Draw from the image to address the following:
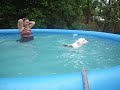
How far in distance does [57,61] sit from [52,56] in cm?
54

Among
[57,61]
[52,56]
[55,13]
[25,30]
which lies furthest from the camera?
[55,13]

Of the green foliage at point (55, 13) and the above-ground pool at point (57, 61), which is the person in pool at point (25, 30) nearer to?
the above-ground pool at point (57, 61)

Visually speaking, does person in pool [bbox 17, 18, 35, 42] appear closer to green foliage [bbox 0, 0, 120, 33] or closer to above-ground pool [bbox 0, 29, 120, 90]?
above-ground pool [bbox 0, 29, 120, 90]

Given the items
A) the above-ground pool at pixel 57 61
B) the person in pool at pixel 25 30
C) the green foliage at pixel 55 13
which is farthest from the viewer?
the green foliage at pixel 55 13

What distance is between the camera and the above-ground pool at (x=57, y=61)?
3.77 metres

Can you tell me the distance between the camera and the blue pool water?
16.7ft

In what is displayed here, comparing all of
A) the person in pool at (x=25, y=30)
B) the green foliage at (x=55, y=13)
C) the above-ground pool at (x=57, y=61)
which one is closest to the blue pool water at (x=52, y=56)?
the above-ground pool at (x=57, y=61)

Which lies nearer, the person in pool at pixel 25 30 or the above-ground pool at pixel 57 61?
the above-ground pool at pixel 57 61

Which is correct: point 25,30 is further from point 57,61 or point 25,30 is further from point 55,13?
point 55,13

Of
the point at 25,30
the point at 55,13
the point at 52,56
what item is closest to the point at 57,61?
the point at 52,56

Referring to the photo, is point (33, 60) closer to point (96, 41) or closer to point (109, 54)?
point (109, 54)

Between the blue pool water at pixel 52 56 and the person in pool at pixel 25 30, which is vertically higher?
the person in pool at pixel 25 30

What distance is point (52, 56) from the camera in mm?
6238

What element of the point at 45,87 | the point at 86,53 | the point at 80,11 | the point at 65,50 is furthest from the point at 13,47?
the point at 80,11
